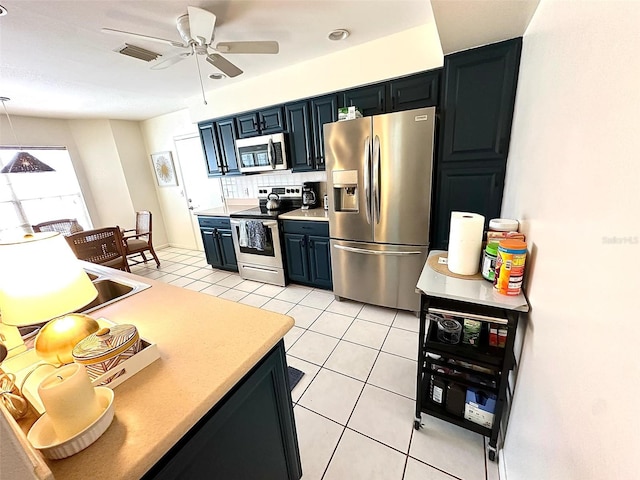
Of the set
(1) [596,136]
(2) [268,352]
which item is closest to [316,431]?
(2) [268,352]

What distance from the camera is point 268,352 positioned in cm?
A: 93

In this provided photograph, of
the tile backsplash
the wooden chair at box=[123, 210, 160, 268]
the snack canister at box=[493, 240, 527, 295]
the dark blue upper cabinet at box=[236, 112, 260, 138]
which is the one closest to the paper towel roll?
the snack canister at box=[493, 240, 527, 295]

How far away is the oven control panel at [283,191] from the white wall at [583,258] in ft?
8.58

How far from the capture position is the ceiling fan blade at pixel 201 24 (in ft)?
4.75

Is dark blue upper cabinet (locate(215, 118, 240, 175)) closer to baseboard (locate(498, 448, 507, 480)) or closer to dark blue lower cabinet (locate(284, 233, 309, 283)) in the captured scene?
dark blue lower cabinet (locate(284, 233, 309, 283))

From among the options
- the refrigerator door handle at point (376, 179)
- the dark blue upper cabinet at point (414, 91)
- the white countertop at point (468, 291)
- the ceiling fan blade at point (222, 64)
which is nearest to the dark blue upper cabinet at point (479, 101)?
the dark blue upper cabinet at point (414, 91)

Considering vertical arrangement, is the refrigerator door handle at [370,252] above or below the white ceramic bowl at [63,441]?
below

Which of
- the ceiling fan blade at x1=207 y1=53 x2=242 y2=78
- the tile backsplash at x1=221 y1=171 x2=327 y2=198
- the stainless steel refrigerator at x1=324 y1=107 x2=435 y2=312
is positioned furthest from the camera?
the tile backsplash at x1=221 y1=171 x2=327 y2=198

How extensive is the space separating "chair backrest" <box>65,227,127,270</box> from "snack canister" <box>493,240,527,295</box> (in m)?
4.10

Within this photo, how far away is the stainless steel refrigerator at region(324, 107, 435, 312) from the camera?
2082 millimetres

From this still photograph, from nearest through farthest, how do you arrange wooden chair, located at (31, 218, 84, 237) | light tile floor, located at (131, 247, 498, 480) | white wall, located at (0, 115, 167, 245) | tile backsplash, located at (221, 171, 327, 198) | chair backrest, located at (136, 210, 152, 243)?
light tile floor, located at (131, 247, 498, 480)
tile backsplash, located at (221, 171, 327, 198)
wooden chair, located at (31, 218, 84, 237)
chair backrest, located at (136, 210, 152, 243)
white wall, located at (0, 115, 167, 245)

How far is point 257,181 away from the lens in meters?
3.80

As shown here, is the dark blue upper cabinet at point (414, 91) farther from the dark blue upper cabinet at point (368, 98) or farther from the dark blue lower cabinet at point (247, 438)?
the dark blue lower cabinet at point (247, 438)

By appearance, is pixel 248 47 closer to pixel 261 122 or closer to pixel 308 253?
pixel 261 122
